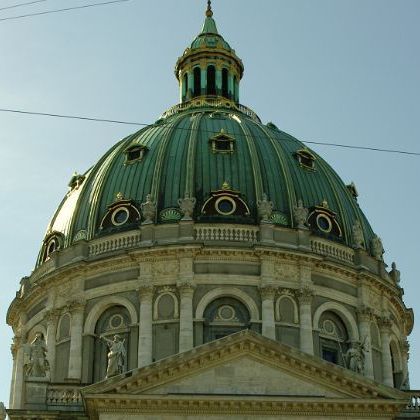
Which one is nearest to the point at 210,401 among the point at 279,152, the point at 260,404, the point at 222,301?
the point at 260,404

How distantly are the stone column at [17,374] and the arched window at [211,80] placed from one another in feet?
61.1

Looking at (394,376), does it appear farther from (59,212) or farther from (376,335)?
(59,212)

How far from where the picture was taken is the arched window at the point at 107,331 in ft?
151

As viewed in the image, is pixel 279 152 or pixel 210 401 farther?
pixel 279 152

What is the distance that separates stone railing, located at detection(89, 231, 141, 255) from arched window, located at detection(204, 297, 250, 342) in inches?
185

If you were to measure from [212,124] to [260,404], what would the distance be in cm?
2070

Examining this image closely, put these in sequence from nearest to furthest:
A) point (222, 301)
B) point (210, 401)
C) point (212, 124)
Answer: point (210, 401) → point (222, 301) → point (212, 124)

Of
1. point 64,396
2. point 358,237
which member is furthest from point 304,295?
point 64,396

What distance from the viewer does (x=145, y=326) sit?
45.7 metres

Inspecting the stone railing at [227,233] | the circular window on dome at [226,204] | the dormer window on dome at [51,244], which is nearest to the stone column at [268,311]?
the stone railing at [227,233]

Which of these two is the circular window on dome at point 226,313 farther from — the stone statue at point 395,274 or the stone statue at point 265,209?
the stone statue at point 395,274

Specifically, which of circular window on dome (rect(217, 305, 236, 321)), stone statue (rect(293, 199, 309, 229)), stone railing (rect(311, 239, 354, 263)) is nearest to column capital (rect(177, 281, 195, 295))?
circular window on dome (rect(217, 305, 236, 321))

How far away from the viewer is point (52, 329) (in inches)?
1901

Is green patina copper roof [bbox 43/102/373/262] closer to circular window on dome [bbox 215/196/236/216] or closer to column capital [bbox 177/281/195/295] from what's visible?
circular window on dome [bbox 215/196/236/216]
